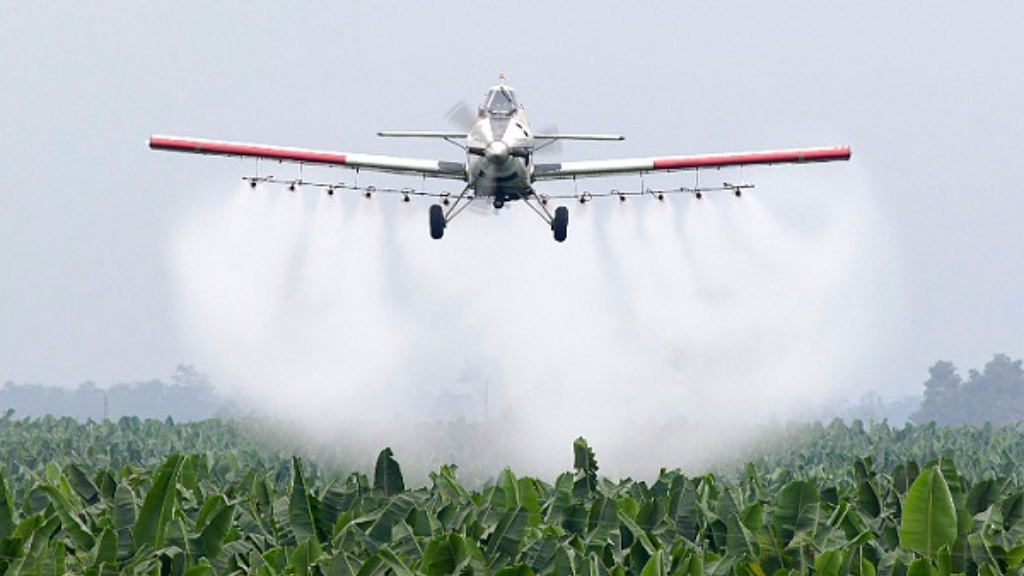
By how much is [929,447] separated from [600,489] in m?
41.3

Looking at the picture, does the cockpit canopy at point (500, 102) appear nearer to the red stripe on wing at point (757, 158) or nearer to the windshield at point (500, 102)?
the windshield at point (500, 102)

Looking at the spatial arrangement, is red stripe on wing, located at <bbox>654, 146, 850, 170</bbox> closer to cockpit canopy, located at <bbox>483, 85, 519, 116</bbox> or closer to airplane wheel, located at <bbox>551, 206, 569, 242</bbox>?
airplane wheel, located at <bbox>551, 206, 569, 242</bbox>

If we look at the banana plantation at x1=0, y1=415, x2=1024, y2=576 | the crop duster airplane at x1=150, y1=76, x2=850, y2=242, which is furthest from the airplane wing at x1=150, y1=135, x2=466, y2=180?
the banana plantation at x1=0, y1=415, x2=1024, y2=576

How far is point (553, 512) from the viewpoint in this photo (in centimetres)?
2539

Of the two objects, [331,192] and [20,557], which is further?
[331,192]

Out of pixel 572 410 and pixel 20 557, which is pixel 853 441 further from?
pixel 20 557

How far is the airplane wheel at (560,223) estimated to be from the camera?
160ft

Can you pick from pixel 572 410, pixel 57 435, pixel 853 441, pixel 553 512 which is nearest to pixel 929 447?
pixel 853 441

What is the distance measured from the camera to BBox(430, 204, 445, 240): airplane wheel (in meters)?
49.2

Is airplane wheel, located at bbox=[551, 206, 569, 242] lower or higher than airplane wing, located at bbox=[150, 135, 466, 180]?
lower

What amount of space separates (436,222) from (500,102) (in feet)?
16.0

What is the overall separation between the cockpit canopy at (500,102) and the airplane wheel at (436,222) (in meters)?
4.38

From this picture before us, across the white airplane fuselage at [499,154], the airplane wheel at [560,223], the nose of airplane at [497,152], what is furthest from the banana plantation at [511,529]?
the airplane wheel at [560,223]

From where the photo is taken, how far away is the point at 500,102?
46188 millimetres
